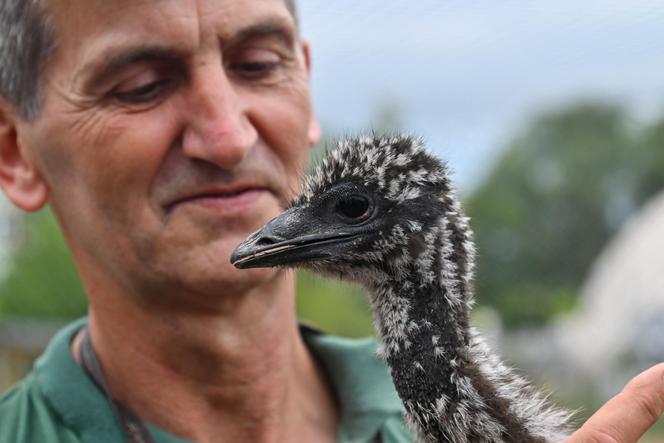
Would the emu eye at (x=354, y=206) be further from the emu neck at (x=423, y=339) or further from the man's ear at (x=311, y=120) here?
the man's ear at (x=311, y=120)

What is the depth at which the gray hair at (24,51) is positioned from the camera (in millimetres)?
2996

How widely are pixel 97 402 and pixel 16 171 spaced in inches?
34.1

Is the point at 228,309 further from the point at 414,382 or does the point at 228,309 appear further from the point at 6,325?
the point at 6,325

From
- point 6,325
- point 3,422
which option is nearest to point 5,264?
point 6,325

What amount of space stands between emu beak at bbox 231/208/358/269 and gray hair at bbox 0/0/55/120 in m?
0.94

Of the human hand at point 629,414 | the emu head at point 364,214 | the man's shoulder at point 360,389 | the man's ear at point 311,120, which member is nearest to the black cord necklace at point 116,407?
the man's shoulder at point 360,389

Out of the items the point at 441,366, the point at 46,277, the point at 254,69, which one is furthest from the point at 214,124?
the point at 46,277

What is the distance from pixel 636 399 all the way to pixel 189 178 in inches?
55.7

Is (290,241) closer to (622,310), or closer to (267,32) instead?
(267,32)

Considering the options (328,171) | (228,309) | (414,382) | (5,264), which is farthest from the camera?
(5,264)

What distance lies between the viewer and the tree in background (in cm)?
2589

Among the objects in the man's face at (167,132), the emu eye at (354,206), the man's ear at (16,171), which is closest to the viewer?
the emu eye at (354,206)

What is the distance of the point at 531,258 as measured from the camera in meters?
25.9

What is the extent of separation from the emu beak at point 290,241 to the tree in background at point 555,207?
2023cm
